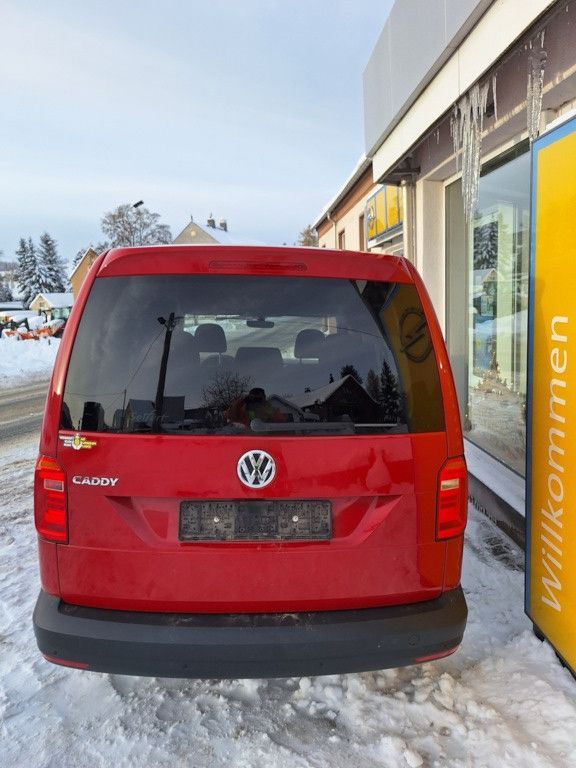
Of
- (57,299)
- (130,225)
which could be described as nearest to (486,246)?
(130,225)

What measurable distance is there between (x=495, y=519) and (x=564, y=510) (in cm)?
203

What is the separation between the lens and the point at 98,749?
7.08 ft

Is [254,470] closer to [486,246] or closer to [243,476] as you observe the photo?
[243,476]

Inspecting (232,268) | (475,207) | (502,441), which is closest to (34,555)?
(232,268)

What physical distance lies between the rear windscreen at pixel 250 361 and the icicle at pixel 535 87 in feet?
8.27

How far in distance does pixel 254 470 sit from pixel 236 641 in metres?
0.59

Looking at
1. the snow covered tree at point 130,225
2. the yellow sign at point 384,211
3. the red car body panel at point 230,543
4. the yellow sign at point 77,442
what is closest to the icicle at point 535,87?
the red car body panel at point 230,543

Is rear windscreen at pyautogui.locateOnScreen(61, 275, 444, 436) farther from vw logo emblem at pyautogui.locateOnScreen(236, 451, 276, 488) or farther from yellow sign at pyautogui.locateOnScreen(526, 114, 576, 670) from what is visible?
yellow sign at pyautogui.locateOnScreen(526, 114, 576, 670)

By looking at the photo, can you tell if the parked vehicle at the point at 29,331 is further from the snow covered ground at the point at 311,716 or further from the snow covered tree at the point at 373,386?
the snow covered tree at the point at 373,386

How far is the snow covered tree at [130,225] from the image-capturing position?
2167 inches

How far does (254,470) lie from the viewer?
198 cm

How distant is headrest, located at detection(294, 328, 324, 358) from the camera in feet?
7.03

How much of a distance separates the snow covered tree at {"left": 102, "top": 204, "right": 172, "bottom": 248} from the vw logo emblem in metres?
55.5

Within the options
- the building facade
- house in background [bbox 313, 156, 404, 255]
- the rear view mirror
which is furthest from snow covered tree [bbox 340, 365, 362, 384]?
house in background [bbox 313, 156, 404, 255]
